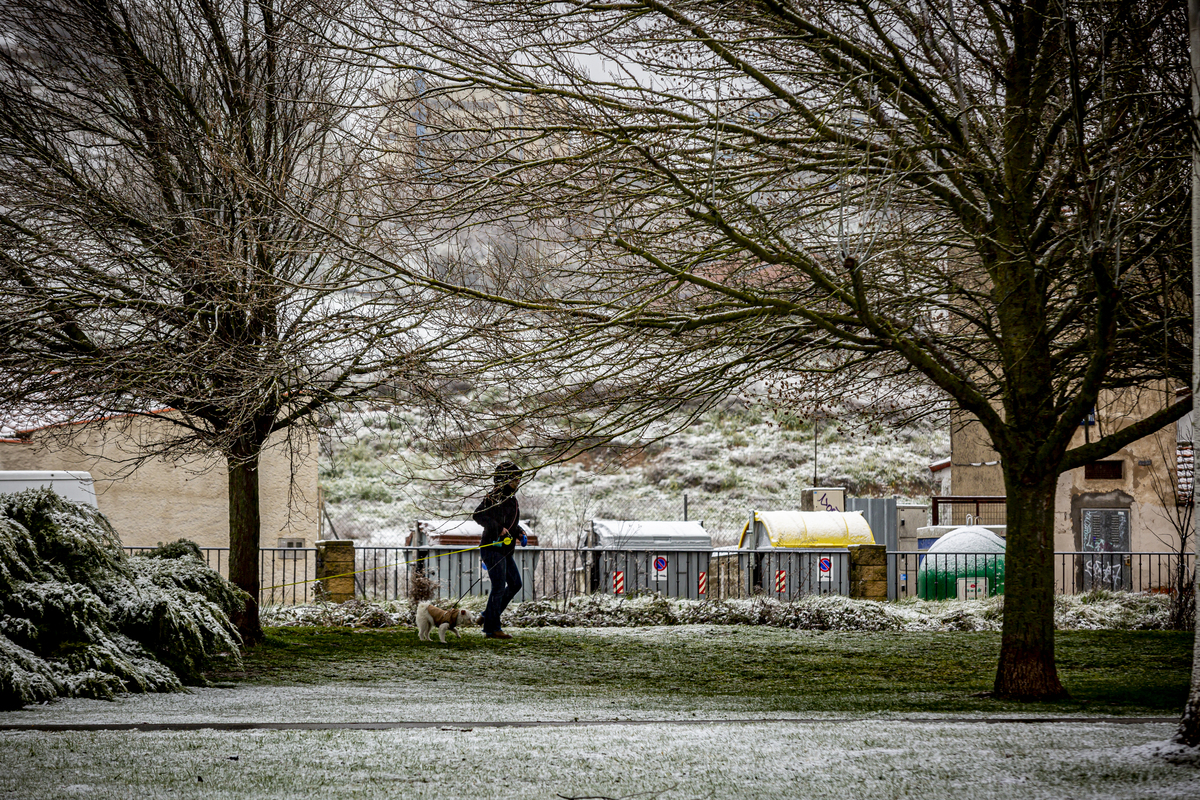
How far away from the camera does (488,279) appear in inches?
381

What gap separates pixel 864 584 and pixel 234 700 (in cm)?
1246

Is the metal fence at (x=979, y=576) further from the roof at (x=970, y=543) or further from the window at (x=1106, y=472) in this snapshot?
the window at (x=1106, y=472)

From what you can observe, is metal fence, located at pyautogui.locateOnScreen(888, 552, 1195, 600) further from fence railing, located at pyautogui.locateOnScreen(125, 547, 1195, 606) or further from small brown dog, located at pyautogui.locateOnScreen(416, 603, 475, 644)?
small brown dog, located at pyautogui.locateOnScreen(416, 603, 475, 644)

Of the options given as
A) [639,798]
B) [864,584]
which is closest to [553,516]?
[864,584]

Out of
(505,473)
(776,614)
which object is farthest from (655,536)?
(505,473)

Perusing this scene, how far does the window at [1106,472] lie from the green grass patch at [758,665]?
13801 mm

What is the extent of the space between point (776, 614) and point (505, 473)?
8231mm

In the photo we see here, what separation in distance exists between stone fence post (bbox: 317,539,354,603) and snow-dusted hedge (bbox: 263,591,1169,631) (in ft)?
2.66

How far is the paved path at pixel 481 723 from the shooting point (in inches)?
201

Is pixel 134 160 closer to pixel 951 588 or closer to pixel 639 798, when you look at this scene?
pixel 639 798

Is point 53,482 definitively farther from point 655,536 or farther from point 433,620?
point 655,536

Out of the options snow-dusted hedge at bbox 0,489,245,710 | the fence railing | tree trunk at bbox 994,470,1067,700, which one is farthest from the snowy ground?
the fence railing

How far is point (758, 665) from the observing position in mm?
10312

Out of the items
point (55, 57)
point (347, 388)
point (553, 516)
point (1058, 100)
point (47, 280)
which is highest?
point (55, 57)
